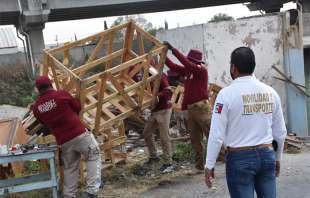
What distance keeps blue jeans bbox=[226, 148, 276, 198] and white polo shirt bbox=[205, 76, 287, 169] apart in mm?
86

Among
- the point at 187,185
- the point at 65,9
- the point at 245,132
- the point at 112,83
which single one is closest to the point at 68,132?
the point at 112,83

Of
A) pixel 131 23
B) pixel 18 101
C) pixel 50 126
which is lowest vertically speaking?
pixel 18 101

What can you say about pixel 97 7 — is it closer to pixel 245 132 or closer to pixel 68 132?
pixel 68 132

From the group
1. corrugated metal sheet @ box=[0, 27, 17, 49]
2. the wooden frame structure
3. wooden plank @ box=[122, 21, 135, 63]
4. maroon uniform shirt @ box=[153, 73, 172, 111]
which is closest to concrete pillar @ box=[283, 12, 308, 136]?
maroon uniform shirt @ box=[153, 73, 172, 111]

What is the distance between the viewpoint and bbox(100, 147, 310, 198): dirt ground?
20.5 feet

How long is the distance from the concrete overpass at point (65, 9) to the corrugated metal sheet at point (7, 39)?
5.28m

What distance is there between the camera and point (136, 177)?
7348 mm

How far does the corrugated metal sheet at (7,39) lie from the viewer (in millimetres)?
32531

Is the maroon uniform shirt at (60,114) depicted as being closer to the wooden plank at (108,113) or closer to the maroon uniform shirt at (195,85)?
the wooden plank at (108,113)

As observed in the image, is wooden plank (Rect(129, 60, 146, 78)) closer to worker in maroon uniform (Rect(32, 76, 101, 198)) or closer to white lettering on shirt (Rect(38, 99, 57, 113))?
worker in maroon uniform (Rect(32, 76, 101, 198))

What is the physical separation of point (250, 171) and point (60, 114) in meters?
2.77

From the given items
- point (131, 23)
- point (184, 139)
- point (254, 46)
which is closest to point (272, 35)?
point (254, 46)

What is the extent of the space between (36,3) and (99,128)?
1908cm

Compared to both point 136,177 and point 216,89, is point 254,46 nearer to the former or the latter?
point 216,89
